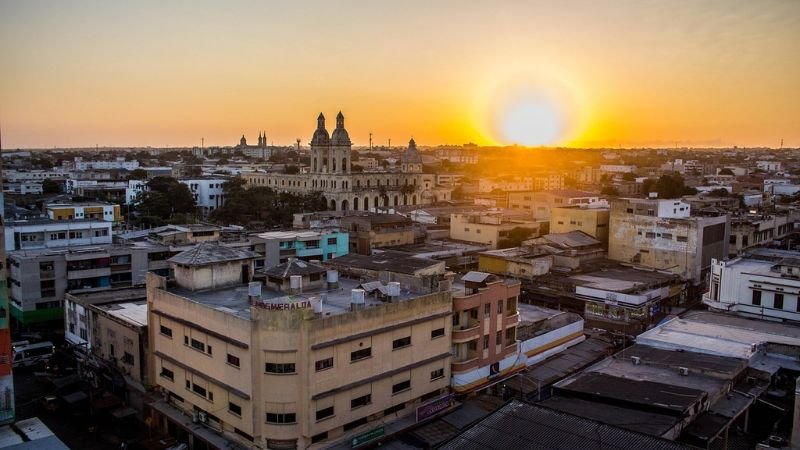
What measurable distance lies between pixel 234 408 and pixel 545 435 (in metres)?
10.1

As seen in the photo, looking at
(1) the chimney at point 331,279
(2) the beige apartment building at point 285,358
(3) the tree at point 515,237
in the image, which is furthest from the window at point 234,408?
(3) the tree at point 515,237

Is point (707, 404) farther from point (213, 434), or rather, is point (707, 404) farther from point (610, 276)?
point (610, 276)

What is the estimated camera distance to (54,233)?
4444cm

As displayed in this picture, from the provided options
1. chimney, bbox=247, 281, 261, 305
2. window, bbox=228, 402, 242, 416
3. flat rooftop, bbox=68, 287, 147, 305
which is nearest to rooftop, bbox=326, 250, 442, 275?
flat rooftop, bbox=68, 287, 147, 305

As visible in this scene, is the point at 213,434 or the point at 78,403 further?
the point at 78,403

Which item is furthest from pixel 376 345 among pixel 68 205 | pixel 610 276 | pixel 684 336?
pixel 68 205

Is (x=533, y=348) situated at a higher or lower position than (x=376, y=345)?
lower

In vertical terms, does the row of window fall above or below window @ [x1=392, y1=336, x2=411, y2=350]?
below

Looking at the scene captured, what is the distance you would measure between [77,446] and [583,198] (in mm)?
54201

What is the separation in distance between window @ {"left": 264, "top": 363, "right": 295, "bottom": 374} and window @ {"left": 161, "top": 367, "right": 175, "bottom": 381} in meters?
6.25

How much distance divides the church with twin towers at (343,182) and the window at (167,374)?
2677 inches

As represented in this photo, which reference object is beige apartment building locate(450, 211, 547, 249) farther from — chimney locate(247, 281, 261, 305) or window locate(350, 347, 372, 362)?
window locate(350, 347, 372, 362)

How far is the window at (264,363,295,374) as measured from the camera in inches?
788

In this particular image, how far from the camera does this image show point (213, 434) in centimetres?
2208
